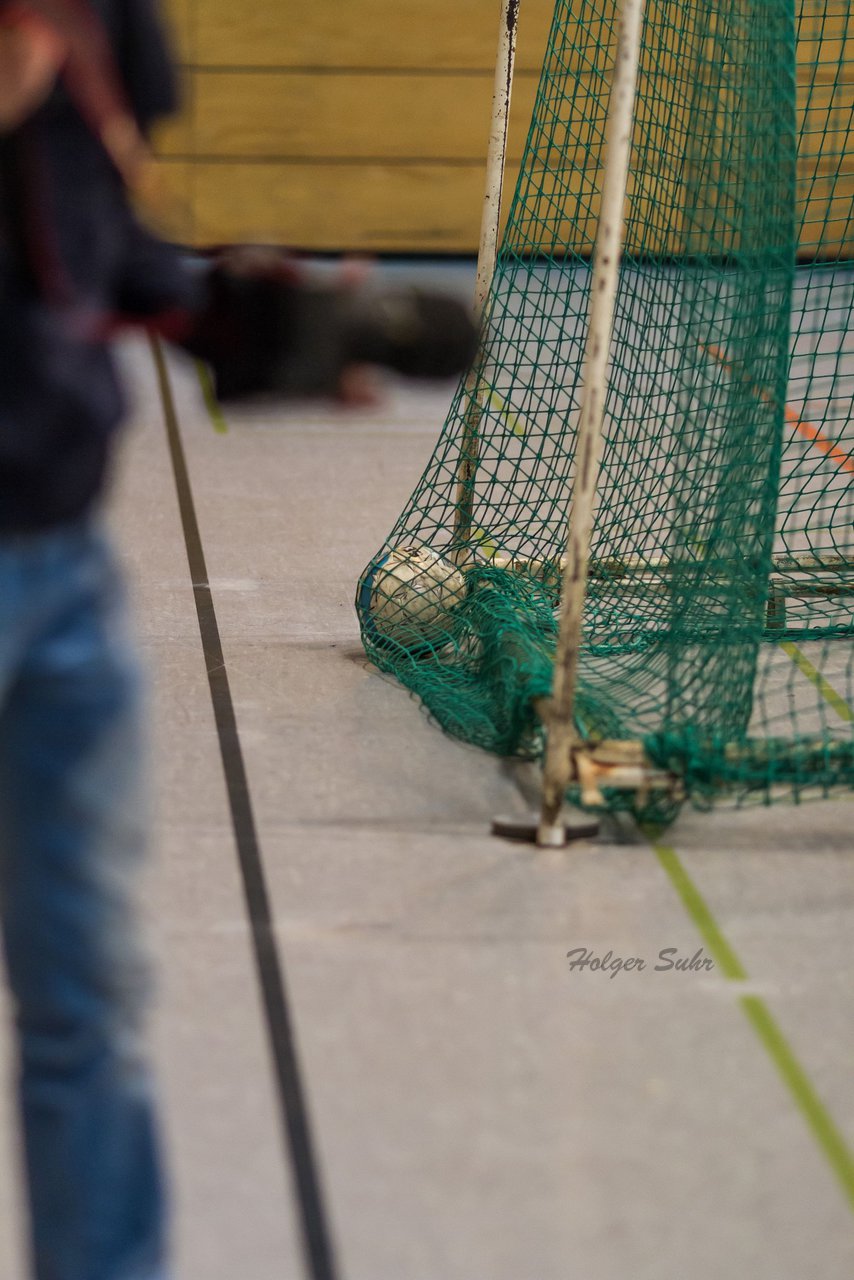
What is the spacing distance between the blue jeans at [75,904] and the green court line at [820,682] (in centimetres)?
215

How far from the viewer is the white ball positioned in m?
3.45

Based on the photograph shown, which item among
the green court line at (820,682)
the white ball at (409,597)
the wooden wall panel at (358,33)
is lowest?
the green court line at (820,682)

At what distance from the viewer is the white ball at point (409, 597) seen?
11.3 ft

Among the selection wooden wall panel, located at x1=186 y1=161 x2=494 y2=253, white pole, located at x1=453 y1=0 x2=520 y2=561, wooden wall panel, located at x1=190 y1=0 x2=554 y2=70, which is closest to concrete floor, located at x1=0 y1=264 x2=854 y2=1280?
white pole, located at x1=453 y1=0 x2=520 y2=561

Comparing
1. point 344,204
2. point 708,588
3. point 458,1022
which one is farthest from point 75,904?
point 344,204

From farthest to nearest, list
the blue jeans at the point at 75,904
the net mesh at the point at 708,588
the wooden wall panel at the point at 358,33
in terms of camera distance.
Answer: the wooden wall panel at the point at 358,33 → the net mesh at the point at 708,588 → the blue jeans at the point at 75,904

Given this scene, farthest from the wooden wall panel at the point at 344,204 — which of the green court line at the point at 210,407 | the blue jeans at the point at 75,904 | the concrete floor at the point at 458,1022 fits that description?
the blue jeans at the point at 75,904

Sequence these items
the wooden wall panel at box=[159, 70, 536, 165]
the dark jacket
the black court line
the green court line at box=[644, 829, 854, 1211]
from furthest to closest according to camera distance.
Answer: the wooden wall panel at box=[159, 70, 536, 165] < the green court line at box=[644, 829, 854, 1211] < the black court line < the dark jacket

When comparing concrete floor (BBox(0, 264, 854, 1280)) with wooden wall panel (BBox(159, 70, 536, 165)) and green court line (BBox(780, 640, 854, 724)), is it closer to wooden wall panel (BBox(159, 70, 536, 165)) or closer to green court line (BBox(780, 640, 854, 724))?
green court line (BBox(780, 640, 854, 724))

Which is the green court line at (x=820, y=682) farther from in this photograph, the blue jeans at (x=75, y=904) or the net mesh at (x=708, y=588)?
the blue jeans at (x=75, y=904)

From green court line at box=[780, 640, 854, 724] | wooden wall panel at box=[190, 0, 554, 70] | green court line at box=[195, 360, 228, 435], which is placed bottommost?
green court line at box=[195, 360, 228, 435]

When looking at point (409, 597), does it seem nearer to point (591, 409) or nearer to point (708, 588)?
point (708, 588)

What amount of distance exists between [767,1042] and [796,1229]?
15.2 inches

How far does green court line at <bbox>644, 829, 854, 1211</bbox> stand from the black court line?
2.18 feet
